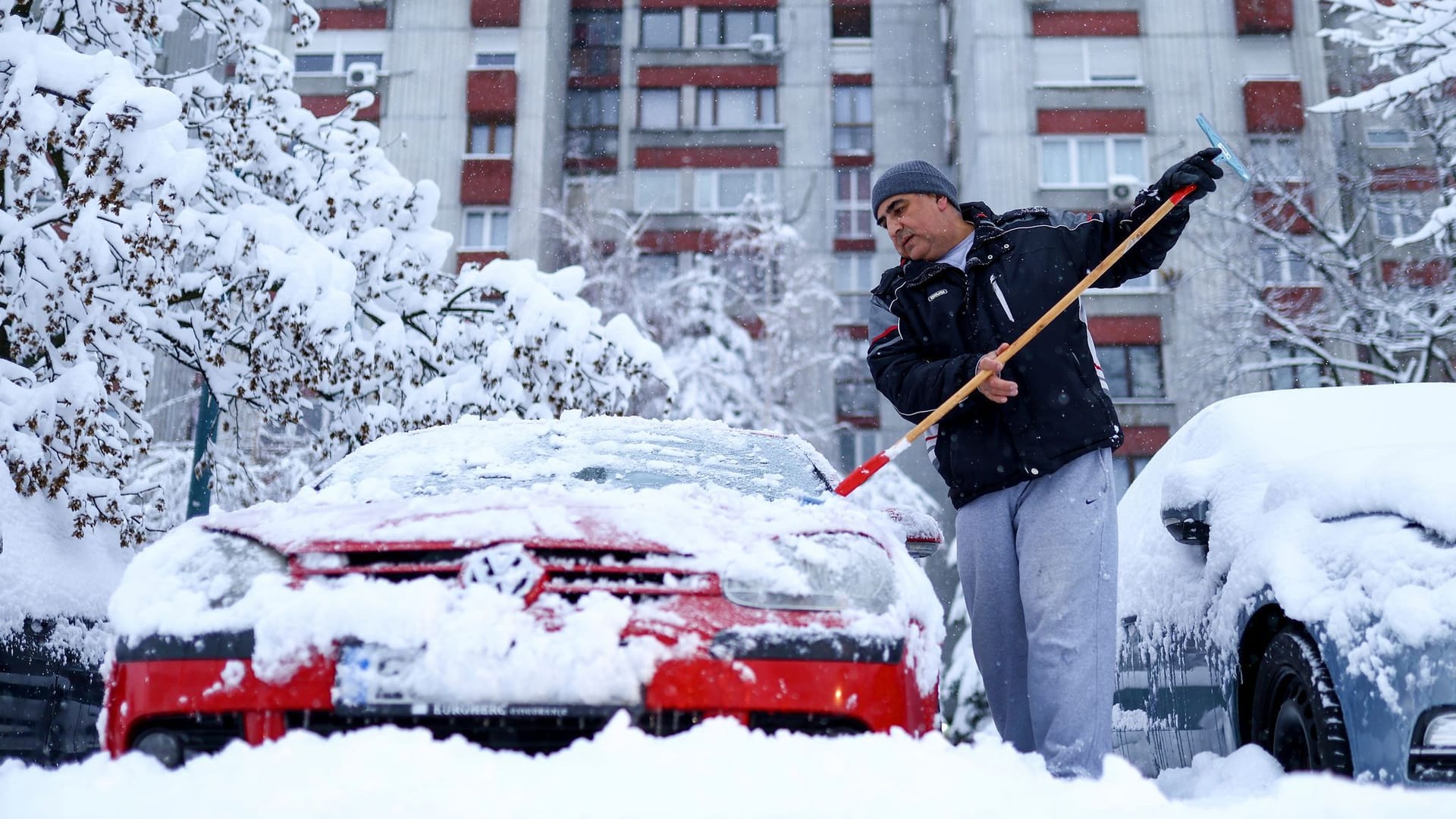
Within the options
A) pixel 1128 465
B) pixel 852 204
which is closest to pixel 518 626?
pixel 1128 465

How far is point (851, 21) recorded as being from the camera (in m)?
30.5

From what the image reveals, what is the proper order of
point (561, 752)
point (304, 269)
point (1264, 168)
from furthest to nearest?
point (1264, 168)
point (304, 269)
point (561, 752)

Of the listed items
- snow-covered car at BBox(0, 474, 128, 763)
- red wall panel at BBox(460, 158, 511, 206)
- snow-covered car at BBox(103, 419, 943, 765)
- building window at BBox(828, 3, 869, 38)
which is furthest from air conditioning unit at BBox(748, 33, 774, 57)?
snow-covered car at BBox(103, 419, 943, 765)

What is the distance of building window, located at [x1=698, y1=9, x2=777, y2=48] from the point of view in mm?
29500

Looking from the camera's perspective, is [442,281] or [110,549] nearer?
[110,549]

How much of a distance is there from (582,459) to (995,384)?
1.18 m

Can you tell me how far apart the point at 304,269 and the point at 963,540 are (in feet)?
15.7

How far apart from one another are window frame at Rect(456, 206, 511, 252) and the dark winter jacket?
24.3 metres

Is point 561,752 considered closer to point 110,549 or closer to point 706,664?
point 706,664

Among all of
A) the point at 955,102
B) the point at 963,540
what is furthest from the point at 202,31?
the point at 955,102

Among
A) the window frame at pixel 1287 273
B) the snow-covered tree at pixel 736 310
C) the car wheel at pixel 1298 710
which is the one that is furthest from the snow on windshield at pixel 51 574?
the window frame at pixel 1287 273

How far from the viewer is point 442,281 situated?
930 cm

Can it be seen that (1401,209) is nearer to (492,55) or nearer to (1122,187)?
(1122,187)

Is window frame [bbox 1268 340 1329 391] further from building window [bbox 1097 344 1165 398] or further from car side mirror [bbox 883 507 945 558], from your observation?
car side mirror [bbox 883 507 945 558]
